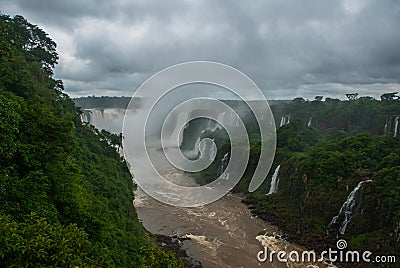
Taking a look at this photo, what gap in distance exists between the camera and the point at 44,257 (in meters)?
3.59

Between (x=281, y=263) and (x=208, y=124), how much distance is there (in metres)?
38.9

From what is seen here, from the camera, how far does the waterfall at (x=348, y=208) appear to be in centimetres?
2005

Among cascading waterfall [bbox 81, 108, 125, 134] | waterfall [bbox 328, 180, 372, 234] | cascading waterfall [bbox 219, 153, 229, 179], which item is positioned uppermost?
cascading waterfall [bbox 81, 108, 125, 134]

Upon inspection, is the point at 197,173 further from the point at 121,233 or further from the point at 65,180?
the point at 65,180

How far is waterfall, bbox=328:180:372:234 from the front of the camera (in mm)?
20047

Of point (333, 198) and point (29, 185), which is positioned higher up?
point (29, 185)

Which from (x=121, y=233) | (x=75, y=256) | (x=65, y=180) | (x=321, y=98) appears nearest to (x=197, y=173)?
(x=121, y=233)

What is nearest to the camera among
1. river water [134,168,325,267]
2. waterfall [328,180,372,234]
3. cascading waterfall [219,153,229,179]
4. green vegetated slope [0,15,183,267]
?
green vegetated slope [0,15,183,267]

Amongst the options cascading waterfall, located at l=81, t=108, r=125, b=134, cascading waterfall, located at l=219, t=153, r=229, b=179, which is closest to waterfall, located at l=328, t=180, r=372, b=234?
cascading waterfall, located at l=219, t=153, r=229, b=179

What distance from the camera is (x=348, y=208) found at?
20.4m

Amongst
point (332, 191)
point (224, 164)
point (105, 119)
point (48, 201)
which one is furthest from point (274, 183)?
point (105, 119)

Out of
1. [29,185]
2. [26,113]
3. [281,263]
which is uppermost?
[26,113]

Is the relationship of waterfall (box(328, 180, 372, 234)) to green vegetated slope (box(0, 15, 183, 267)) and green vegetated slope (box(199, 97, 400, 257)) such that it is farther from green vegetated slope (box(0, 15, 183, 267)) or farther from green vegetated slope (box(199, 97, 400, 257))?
green vegetated slope (box(0, 15, 183, 267))

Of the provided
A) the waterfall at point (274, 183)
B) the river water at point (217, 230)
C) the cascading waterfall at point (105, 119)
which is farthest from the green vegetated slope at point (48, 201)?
the cascading waterfall at point (105, 119)
